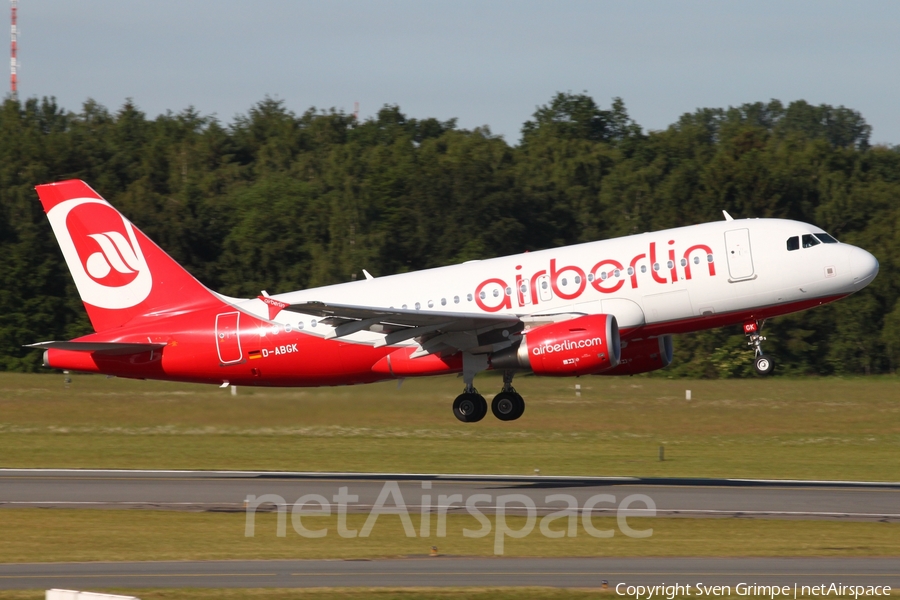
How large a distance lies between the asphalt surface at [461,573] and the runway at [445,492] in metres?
6.24

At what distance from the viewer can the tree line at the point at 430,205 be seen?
240 feet

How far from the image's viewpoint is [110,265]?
37.2m

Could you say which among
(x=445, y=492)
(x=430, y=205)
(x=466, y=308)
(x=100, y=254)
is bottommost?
(x=445, y=492)

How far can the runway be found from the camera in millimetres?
32594

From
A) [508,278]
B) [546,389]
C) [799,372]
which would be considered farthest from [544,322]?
[799,372]

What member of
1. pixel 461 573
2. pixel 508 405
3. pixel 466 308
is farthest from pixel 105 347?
pixel 461 573

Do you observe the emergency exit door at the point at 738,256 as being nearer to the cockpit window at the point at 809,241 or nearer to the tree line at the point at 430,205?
the cockpit window at the point at 809,241

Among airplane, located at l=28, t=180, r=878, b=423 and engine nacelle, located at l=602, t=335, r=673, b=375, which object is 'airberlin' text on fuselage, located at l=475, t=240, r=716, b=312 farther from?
engine nacelle, located at l=602, t=335, r=673, b=375

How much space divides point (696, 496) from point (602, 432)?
51.4 ft

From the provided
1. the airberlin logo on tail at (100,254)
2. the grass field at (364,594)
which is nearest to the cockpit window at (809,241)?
the grass field at (364,594)

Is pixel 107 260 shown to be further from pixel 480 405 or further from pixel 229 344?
pixel 480 405

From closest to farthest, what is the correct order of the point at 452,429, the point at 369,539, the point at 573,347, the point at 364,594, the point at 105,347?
Result: the point at 364,594, the point at 369,539, the point at 573,347, the point at 105,347, the point at 452,429

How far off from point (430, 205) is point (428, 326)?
174ft

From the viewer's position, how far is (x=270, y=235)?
8412cm
